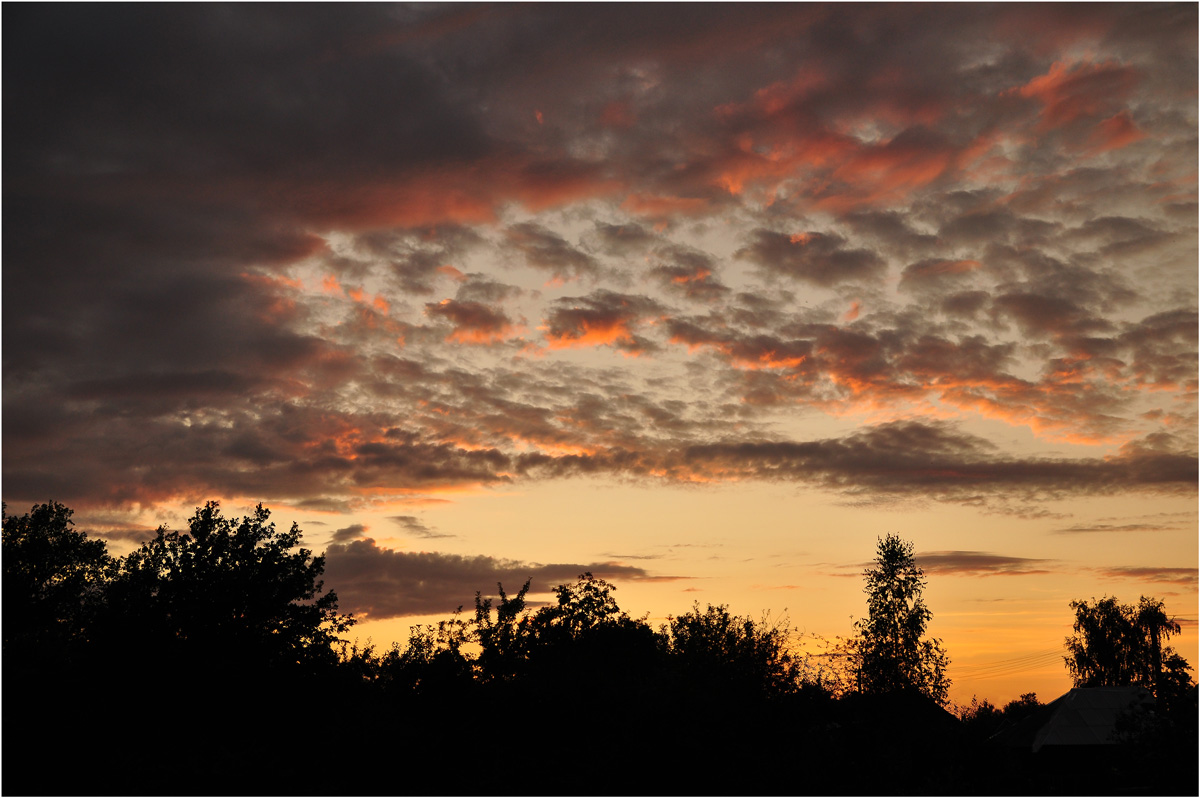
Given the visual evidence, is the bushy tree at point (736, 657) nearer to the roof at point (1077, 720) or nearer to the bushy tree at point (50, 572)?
the roof at point (1077, 720)

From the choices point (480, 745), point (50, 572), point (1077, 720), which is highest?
point (50, 572)

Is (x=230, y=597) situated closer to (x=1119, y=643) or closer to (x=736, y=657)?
(x=736, y=657)

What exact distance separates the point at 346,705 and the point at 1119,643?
234ft

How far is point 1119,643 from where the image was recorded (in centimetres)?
7719

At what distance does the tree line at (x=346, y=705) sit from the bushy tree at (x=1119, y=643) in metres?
21.2

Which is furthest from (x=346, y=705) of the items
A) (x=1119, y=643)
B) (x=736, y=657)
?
(x=1119, y=643)

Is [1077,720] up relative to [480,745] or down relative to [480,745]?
down

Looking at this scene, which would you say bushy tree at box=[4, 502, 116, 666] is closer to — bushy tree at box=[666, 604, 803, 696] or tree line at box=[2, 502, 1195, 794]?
tree line at box=[2, 502, 1195, 794]

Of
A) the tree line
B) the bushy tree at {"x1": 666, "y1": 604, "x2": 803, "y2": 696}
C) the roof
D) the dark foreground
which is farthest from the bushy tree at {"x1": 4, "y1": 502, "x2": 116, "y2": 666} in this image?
the roof

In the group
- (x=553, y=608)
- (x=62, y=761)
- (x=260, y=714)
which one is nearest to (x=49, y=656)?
(x=62, y=761)

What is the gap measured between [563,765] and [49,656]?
64.6ft

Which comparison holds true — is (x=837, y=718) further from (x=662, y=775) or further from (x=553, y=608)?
(x=553, y=608)

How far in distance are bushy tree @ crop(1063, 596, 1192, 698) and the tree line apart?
21.2 metres

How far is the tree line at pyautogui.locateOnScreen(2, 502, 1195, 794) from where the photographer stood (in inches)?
1173
